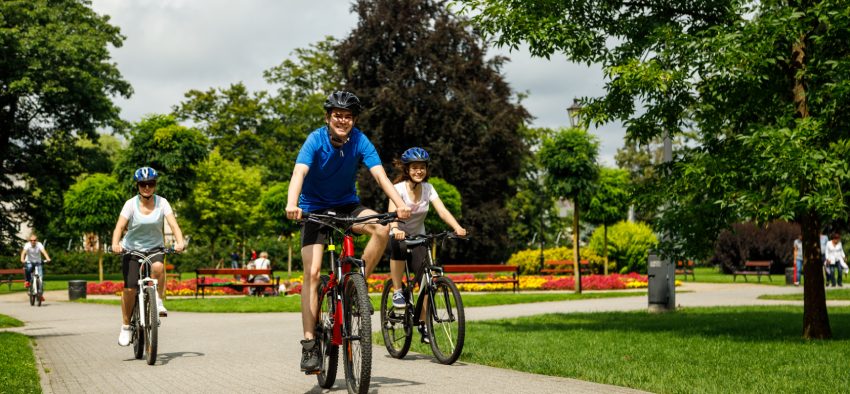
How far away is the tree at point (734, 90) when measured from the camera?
8.96 meters

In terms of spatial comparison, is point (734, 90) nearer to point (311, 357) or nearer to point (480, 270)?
point (311, 357)

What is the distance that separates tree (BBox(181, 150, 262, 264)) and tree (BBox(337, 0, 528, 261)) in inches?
377

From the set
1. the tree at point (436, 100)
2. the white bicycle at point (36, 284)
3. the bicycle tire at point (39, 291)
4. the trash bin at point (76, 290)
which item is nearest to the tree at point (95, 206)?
the trash bin at point (76, 290)

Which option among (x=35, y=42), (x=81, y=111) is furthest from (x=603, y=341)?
(x=81, y=111)

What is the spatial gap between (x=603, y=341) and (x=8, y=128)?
122ft

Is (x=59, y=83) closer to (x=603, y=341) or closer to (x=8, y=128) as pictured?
(x=8, y=128)

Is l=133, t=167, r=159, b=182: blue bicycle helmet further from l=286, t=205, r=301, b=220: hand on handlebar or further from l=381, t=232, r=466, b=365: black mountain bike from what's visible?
l=286, t=205, r=301, b=220: hand on handlebar

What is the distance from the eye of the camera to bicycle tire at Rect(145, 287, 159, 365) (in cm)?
848

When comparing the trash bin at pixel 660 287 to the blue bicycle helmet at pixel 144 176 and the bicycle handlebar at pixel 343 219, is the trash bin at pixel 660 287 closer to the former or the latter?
the blue bicycle helmet at pixel 144 176

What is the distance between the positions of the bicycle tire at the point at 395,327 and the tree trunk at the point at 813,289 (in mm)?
4937

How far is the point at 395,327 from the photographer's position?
891 cm

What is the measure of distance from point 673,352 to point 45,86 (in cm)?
3375

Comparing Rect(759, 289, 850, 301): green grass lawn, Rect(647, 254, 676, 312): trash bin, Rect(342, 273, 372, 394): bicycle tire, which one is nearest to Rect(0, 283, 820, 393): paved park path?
Rect(342, 273, 372, 394): bicycle tire

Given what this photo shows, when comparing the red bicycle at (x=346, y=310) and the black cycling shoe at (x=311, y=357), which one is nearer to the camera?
the red bicycle at (x=346, y=310)
